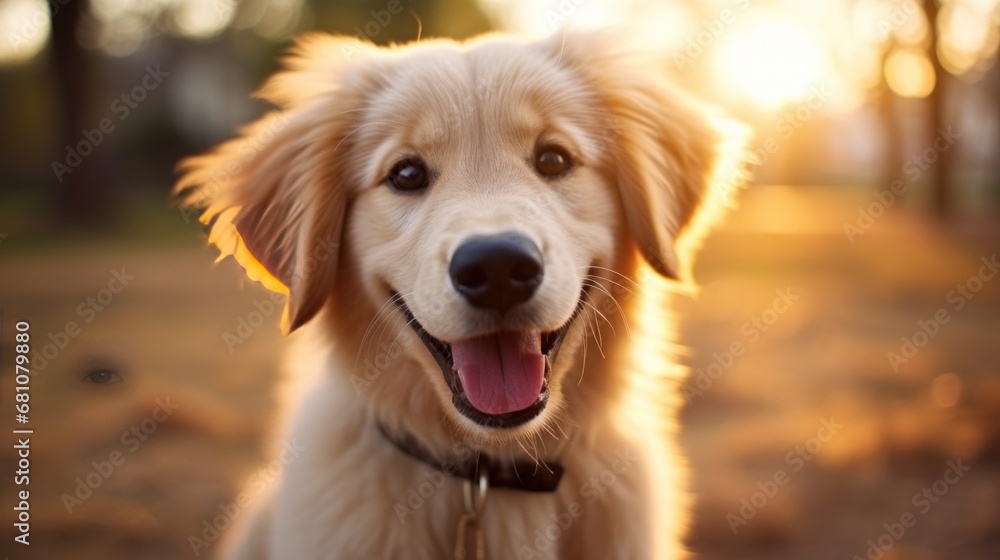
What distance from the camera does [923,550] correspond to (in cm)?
427

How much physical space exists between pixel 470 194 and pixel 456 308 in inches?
17.3

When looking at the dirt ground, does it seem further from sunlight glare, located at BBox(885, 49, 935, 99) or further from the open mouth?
sunlight glare, located at BBox(885, 49, 935, 99)

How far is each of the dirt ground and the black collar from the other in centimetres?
110

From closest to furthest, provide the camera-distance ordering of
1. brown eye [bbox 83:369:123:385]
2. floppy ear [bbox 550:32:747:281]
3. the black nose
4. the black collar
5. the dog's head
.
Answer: the black nose, the dog's head, the black collar, floppy ear [bbox 550:32:747:281], brown eye [bbox 83:369:123:385]

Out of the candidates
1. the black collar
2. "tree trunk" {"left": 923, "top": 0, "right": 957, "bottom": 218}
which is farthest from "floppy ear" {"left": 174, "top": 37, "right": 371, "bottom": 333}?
"tree trunk" {"left": 923, "top": 0, "right": 957, "bottom": 218}

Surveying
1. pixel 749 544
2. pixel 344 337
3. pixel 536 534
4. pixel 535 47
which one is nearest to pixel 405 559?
pixel 536 534

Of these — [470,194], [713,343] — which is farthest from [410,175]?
[713,343]

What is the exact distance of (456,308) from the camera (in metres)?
2.51

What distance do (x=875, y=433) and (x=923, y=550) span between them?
132cm

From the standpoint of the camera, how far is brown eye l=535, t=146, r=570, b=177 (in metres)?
2.91

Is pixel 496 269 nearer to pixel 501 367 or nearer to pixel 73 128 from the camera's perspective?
pixel 501 367

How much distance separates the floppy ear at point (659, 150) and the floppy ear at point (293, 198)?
943 mm

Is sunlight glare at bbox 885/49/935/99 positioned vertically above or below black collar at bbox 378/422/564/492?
below

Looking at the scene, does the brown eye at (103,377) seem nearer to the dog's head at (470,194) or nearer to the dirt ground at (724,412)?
the dirt ground at (724,412)
